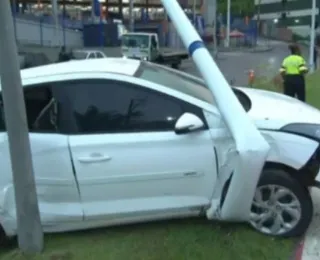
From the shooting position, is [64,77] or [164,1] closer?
[64,77]

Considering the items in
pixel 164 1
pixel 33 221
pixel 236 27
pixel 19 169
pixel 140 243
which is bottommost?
pixel 236 27

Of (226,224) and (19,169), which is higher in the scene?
(19,169)

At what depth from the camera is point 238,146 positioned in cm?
420

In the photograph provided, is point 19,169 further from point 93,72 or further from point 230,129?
point 230,129

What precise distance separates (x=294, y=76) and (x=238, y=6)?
82273mm

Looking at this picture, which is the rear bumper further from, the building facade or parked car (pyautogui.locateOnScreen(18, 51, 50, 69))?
the building facade

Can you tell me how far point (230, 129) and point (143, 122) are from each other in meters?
0.70

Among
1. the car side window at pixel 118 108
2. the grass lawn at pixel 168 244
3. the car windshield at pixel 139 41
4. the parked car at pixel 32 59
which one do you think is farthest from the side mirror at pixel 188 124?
the car windshield at pixel 139 41

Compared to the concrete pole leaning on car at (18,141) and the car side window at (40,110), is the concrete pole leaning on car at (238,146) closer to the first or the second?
the car side window at (40,110)

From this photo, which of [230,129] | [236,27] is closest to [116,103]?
[230,129]

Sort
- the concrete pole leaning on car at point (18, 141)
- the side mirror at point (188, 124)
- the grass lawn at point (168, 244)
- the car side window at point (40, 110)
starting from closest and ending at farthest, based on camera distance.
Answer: the concrete pole leaning on car at point (18, 141) < the grass lawn at point (168, 244) < the side mirror at point (188, 124) < the car side window at point (40, 110)

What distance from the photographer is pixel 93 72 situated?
4.75 meters

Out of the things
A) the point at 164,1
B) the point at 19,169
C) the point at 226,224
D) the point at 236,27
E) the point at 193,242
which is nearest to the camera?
the point at 19,169

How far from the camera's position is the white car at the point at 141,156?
450 cm
